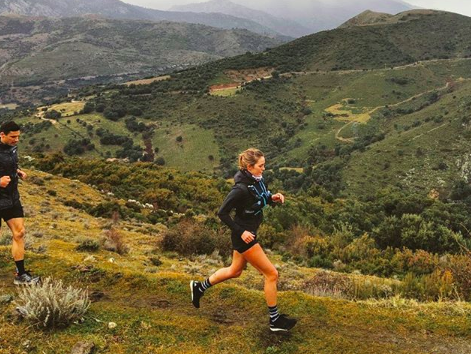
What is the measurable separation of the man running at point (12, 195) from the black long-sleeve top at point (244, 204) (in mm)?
3165

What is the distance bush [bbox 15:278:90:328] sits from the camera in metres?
4.61

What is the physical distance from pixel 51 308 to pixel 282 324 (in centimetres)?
283

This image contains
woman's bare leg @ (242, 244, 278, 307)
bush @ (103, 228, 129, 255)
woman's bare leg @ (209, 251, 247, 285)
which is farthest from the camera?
bush @ (103, 228, 129, 255)

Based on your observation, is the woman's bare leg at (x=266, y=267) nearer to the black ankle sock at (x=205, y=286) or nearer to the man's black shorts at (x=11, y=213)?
the black ankle sock at (x=205, y=286)

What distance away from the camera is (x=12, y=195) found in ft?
19.1

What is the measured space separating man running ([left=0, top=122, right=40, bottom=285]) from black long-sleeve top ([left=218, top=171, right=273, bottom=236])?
10.4 feet

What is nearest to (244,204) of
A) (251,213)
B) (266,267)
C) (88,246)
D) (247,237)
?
(251,213)

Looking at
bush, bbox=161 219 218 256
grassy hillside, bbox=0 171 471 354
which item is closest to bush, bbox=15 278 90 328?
grassy hillside, bbox=0 171 471 354

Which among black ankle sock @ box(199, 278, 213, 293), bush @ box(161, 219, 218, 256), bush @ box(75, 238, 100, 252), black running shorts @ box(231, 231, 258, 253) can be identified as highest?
black running shorts @ box(231, 231, 258, 253)

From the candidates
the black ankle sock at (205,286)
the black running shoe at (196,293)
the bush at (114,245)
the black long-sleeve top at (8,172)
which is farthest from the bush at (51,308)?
the bush at (114,245)

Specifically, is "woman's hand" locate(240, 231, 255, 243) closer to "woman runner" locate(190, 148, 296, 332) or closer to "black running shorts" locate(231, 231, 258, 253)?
"woman runner" locate(190, 148, 296, 332)

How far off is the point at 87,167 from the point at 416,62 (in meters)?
118

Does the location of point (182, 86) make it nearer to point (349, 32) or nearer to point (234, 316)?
point (349, 32)

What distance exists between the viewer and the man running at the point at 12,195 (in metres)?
5.62
